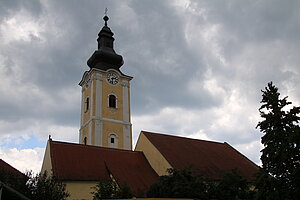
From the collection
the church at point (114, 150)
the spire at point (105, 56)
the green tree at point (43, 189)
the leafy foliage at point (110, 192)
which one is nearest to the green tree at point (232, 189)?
the church at point (114, 150)

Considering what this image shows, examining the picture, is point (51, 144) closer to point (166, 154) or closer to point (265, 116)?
point (166, 154)

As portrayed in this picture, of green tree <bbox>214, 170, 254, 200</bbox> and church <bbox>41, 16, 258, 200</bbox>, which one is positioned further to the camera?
church <bbox>41, 16, 258, 200</bbox>

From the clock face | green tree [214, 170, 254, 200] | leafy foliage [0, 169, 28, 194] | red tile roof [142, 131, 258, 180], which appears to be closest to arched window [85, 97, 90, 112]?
the clock face

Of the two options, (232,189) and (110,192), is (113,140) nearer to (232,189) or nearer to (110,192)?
(110,192)

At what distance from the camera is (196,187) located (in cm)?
1666

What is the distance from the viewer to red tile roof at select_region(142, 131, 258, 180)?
78.9ft

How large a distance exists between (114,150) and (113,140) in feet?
21.3

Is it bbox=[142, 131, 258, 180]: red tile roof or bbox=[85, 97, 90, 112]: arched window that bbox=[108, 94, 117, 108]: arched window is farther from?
bbox=[142, 131, 258, 180]: red tile roof

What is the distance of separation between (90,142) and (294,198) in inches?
Answer: 805

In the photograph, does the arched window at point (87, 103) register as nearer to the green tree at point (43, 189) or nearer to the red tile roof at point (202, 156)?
the red tile roof at point (202, 156)

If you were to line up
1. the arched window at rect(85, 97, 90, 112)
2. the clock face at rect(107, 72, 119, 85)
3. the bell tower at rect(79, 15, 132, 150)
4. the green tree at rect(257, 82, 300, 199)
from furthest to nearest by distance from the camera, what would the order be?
the clock face at rect(107, 72, 119, 85), the arched window at rect(85, 97, 90, 112), the bell tower at rect(79, 15, 132, 150), the green tree at rect(257, 82, 300, 199)

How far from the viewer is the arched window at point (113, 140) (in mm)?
31453

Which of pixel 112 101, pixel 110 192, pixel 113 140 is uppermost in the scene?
pixel 112 101

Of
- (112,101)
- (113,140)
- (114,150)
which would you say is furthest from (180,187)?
(112,101)
